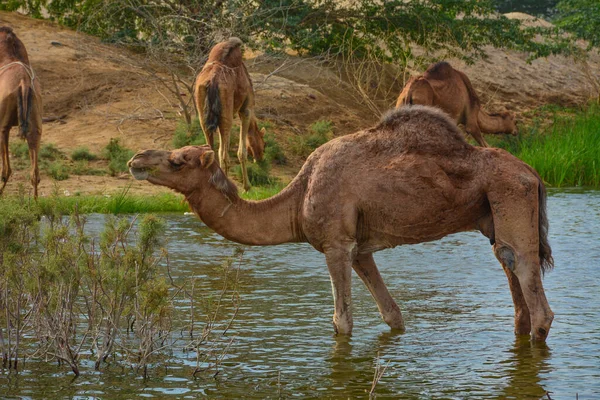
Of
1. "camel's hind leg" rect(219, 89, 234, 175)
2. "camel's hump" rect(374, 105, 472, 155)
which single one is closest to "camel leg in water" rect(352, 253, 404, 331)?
"camel's hump" rect(374, 105, 472, 155)

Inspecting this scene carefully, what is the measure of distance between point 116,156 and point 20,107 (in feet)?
8.28

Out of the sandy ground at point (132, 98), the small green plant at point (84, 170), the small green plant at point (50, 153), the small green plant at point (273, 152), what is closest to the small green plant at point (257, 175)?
the small green plant at point (273, 152)

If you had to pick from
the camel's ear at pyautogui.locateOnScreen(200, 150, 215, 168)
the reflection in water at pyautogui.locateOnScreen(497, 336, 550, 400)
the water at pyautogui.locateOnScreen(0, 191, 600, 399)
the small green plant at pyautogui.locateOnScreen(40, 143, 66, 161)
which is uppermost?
the camel's ear at pyautogui.locateOnScreen(200, 150, 215, 168)

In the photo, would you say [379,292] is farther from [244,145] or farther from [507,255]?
[244,145]

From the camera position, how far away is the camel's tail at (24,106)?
545 inches

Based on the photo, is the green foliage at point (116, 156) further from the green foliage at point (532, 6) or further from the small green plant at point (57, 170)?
the green foliage at point (532, 6)

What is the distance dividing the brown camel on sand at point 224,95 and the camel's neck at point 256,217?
23.5 feet

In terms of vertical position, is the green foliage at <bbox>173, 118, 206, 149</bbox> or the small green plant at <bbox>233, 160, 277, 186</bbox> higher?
the green foliage at <bbox>173, 118, 206, 149</bbox>

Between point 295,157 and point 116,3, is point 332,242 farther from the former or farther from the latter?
point 116,3

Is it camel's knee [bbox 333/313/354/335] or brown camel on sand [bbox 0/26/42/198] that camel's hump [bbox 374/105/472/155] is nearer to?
camel's knee [bbox 333/313/354/335]

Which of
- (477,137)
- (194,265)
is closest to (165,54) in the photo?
(477,137)

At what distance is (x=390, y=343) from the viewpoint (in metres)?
7.30

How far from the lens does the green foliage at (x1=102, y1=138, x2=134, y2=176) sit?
51.8 ft

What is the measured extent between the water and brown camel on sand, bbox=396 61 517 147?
5.85 m
